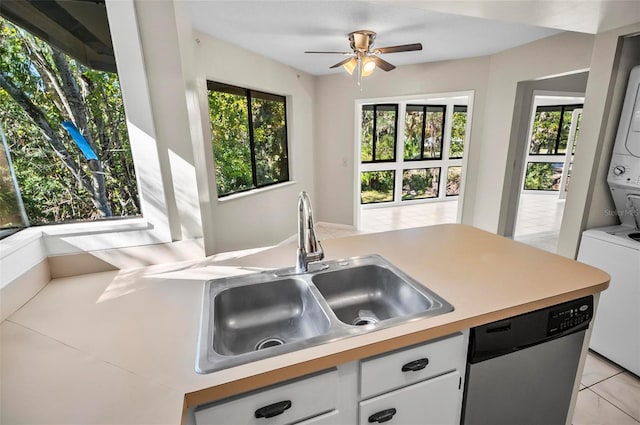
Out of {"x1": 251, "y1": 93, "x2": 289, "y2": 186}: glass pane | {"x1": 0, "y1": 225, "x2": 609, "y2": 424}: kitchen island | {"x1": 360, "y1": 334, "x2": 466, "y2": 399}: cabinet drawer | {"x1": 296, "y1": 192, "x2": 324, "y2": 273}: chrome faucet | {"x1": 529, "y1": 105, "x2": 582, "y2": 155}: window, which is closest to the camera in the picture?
{"x1": 0, "y1": 225, "x2": 609, "y2": 424}: kitchen island

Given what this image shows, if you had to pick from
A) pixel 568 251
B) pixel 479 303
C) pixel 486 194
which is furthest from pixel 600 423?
pixel 486 194

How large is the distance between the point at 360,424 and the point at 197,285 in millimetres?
762

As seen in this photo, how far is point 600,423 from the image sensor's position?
157cm

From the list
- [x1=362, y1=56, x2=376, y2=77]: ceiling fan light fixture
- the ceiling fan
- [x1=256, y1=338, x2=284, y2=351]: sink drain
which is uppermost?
the ceiling fan

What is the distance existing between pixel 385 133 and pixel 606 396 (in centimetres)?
527

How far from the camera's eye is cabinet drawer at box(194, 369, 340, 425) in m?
0.72

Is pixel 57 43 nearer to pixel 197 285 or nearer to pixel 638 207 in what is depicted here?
pixel 197 285

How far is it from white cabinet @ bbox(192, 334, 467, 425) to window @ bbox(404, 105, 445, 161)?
19.4 ft

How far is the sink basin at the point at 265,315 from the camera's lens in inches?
42.9

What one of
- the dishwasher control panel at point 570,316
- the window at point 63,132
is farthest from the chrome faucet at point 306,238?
the dishwasher control panel at point 570,316

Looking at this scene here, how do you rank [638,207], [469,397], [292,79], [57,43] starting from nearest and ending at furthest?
[469,397], [57,43], [638,207], [292,79]

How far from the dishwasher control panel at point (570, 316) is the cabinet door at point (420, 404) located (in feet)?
1.40

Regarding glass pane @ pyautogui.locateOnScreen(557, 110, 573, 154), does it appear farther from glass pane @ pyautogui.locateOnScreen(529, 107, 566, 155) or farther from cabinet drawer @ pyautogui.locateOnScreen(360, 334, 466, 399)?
cabinet drawer @ pyautogui.locateOnScreen(360, 334, 466, 399)

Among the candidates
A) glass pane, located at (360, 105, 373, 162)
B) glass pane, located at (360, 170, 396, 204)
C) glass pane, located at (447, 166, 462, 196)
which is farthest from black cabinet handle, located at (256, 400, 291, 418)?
glass pane, located at (447, 166, 462, 196)
